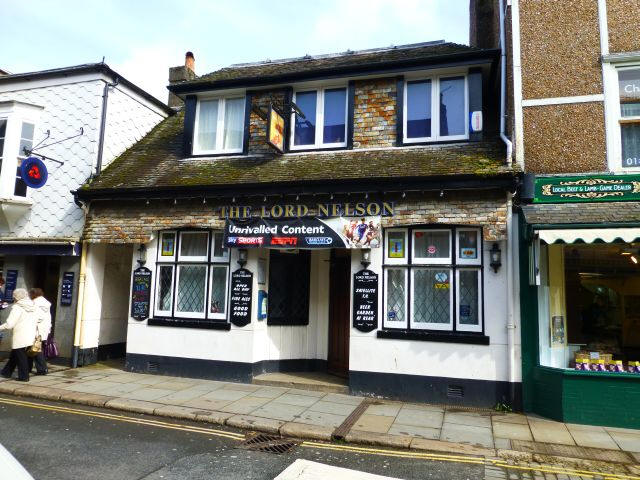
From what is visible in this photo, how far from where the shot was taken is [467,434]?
6387 millimetres

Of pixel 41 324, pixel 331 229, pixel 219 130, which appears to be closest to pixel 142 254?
pixel 41 324

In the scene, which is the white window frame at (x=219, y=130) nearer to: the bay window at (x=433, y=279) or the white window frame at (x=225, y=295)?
the white window frame at (x=225, y=295)

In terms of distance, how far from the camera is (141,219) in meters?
9.87

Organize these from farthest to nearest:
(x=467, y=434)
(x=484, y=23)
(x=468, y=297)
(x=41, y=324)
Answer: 1. (x=484, y=23)
2. (x=41, y=324)
3. (x=468, y=297)
4. (x=467, y=434)

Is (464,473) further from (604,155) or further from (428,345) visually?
(604,155)

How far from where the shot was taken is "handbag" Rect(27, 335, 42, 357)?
8.94 m

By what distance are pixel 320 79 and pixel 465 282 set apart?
206 inches

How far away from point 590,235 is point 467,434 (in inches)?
135

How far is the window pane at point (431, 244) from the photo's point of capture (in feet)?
27.5

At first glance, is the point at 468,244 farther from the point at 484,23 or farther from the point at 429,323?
the point at 484,23

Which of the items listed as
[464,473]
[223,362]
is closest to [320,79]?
[223,362]

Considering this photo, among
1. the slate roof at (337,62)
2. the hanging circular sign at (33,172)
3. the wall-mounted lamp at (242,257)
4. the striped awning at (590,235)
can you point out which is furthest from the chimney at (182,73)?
the striped awning at (590,235)

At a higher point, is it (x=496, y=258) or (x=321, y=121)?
(x=321, y=121)

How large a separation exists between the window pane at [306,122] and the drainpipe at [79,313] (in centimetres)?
535
